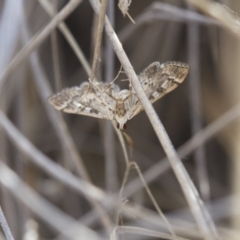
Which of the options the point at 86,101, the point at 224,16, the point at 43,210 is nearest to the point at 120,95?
the point at 86,101

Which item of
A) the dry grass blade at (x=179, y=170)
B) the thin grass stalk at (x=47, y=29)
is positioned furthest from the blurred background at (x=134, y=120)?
the dry grass blade at (x=179, y=170)

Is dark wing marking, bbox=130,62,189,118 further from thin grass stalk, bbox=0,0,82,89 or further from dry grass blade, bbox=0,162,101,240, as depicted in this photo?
dry grass blade, bbox=0,162,101,240

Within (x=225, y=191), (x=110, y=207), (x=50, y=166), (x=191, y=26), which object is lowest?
(x=225, y=191)

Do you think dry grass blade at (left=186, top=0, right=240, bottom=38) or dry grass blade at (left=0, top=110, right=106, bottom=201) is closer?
dry grass blade at (left=186, top=0, right=240, bottom=38)

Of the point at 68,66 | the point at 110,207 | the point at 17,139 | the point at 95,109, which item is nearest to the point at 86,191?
the point at 110,207

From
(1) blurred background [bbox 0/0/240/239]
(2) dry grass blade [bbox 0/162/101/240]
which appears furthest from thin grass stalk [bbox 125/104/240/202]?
(2) dry grass blade [bbox 0/162/101/240]

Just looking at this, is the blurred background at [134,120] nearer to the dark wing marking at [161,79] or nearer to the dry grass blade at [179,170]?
the dark wing marking at [161,79]

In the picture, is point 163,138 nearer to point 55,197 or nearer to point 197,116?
point 197,116
